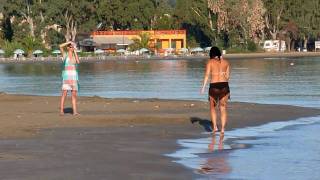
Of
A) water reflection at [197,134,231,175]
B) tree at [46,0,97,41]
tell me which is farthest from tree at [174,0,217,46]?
water reflection at [197,134,231,175]

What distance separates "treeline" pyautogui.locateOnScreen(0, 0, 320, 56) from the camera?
137500 mm

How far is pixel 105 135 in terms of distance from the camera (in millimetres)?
16016

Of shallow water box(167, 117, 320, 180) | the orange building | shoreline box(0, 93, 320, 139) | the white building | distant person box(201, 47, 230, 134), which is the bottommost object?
the white building

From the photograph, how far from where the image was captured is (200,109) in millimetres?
23250

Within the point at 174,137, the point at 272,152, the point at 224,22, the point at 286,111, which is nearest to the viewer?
the point at 272,152

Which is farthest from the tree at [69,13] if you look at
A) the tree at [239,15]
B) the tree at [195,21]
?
the tree at [239,15]

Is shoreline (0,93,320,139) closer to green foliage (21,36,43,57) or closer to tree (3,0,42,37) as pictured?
green foliage (21,36,43,57)

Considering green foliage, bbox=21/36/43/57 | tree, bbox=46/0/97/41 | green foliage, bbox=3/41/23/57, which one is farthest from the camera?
tree, bbox=46/0/97/41

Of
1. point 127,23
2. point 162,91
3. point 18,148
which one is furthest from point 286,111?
point 127,23

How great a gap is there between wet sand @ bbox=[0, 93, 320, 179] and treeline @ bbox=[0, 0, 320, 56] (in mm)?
112732

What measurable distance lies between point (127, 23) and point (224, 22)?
18979 mm

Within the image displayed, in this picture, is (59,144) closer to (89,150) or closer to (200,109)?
(89,150)

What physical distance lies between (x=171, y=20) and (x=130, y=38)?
11205mm

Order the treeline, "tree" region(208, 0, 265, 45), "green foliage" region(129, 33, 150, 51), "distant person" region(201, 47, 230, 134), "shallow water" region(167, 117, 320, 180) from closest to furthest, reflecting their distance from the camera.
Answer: "shallow water" region(167, 117, 320, 180)
"distant person" region(201, 47, 230, 134)
"tree" region(208, 0, 265, 45)
the treeline
"green foliage" region(129, 33, 150, 51)
